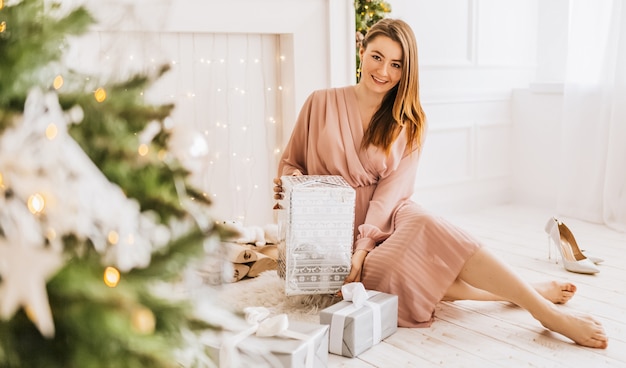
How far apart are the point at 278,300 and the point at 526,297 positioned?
88 cm

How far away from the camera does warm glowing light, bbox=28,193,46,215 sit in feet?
1.79

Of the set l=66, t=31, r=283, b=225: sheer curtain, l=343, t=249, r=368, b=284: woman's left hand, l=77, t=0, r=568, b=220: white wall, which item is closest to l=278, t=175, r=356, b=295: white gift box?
l=343, t=249, r=368, b=284: woman's left hand

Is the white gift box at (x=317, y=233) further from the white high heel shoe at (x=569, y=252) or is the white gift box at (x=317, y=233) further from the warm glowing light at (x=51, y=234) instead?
the warm glowing light at (x=51, y=234)

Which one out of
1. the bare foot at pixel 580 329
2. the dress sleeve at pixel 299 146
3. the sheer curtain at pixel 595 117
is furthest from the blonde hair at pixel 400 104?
the sheer curtain at pixel 595 117

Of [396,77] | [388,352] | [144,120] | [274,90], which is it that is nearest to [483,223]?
[274,90]

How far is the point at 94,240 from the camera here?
0.57 m

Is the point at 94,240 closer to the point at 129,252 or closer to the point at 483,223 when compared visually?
the point at 129,252

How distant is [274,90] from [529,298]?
1875 mm

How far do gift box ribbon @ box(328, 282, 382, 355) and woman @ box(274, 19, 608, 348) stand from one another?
18 centimetres

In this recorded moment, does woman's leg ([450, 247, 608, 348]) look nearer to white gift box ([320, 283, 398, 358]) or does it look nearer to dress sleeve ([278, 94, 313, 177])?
white gift box ([320, 283, 398, 358])

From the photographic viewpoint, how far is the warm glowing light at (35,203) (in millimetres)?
547

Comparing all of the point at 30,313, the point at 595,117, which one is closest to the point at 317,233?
the point at 30,313

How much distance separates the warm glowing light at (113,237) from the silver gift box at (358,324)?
143cm

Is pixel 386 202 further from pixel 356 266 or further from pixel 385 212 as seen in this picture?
pixel 356 266
